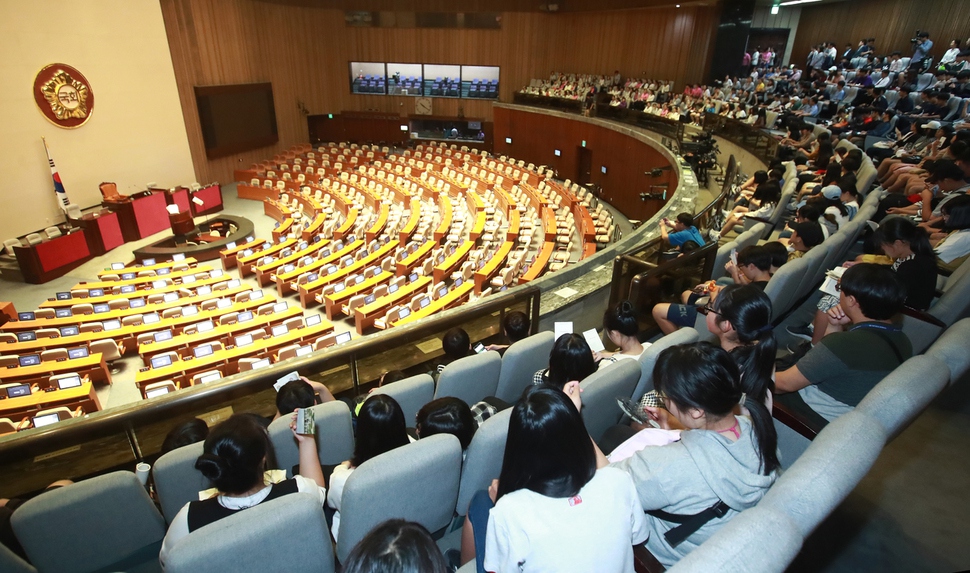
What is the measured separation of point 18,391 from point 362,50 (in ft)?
63.4

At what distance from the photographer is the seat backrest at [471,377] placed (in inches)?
101

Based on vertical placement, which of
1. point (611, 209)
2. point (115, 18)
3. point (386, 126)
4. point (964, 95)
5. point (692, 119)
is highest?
point (115, 18)

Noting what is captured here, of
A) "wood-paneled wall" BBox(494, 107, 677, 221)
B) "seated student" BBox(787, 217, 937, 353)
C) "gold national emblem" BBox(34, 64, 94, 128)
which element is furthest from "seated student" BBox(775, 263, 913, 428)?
"gold national emblem" BBox(34, 64, 94, 128)

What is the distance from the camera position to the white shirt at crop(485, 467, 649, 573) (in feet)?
4.11

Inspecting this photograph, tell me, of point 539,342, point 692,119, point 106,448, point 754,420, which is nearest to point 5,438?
point 106,448

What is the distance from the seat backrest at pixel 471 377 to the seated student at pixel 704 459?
1.13 metres

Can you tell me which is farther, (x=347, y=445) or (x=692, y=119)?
(x=692, y=119)

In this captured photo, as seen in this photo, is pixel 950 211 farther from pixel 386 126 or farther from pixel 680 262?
pixel 386 126

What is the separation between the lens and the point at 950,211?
3.67 metres

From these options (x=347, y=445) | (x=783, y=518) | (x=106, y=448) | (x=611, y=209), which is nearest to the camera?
(x=783, y=518)

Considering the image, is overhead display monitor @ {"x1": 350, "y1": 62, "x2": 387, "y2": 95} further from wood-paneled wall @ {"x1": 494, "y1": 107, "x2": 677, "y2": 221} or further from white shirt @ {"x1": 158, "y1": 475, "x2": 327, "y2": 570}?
white shirt @ {"x1": 158, "y1": 475, "x2": 327, "y2": 570}

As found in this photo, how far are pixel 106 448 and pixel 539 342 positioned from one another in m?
2.35

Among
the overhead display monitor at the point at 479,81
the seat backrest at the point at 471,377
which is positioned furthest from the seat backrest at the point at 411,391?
the overhead display monitor at the point at 479,81

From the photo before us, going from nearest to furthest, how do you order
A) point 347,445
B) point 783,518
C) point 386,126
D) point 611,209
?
point 783,518, point 347,445, point 611,209, point 386,126
